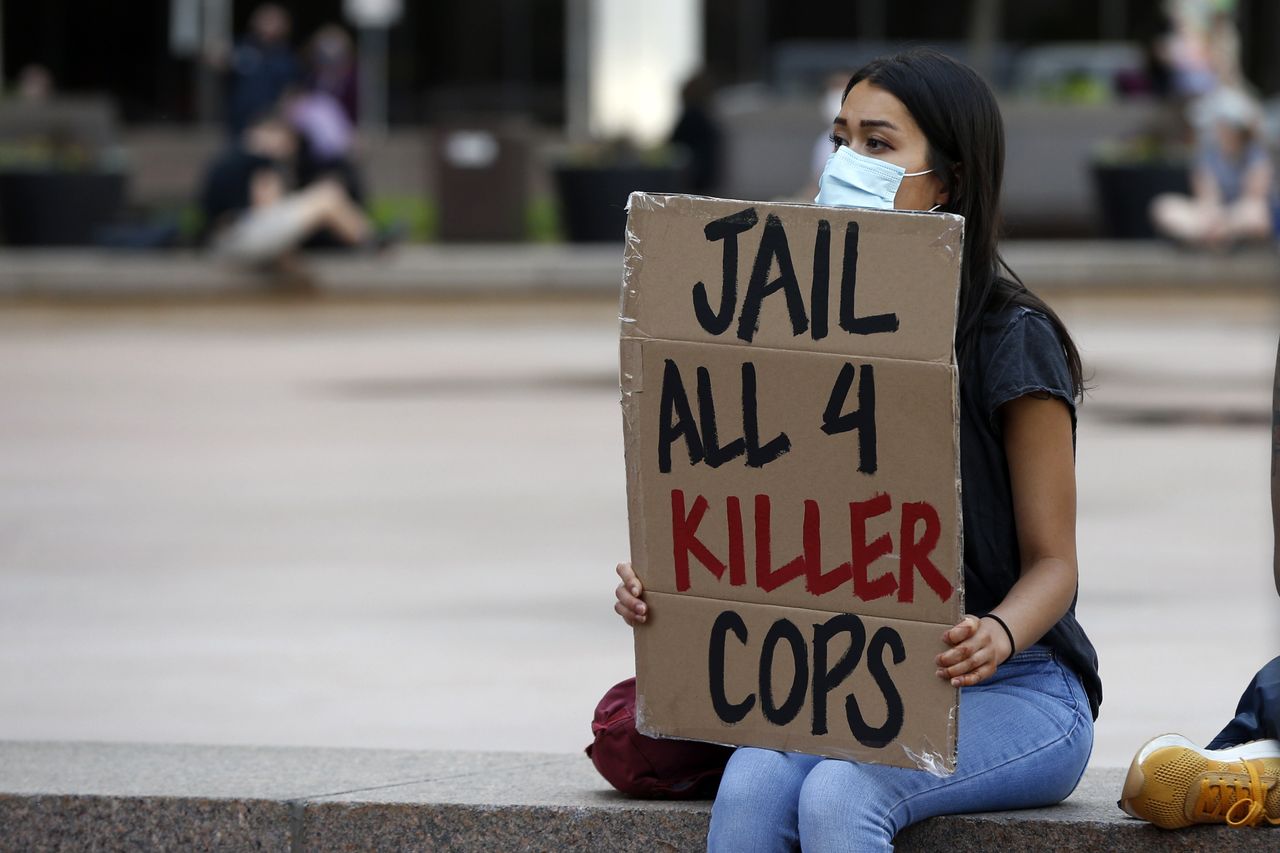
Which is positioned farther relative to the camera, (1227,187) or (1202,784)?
(1227,187)

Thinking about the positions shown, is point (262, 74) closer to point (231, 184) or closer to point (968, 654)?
point (231, 184)

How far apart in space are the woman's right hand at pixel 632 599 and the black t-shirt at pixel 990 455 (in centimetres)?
46

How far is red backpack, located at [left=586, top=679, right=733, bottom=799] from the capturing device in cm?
347

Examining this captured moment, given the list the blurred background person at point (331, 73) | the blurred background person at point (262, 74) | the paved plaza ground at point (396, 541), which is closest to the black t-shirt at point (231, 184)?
A: the blurred background person at point (262, 74)

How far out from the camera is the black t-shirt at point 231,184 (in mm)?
17906

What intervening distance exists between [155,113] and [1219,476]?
26.0 m

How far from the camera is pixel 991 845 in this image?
336 cm

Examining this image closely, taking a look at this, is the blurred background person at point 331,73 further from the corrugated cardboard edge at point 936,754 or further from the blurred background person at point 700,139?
the corrugated cardboard edge at point 936,754

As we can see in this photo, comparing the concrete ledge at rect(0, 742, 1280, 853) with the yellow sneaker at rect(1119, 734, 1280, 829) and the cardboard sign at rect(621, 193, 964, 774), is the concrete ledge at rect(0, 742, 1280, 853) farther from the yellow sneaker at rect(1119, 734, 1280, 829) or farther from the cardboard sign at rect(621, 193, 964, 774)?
the cardboard sign at rect(621, 193, 964, 774)

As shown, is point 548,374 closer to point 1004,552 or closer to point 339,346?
point 339,346

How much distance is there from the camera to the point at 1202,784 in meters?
3.23

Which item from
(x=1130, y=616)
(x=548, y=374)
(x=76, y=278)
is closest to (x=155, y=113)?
(x=76, y=278)

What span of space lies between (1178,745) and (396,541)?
4.61m

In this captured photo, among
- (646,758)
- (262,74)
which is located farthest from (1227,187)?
(646,758)
